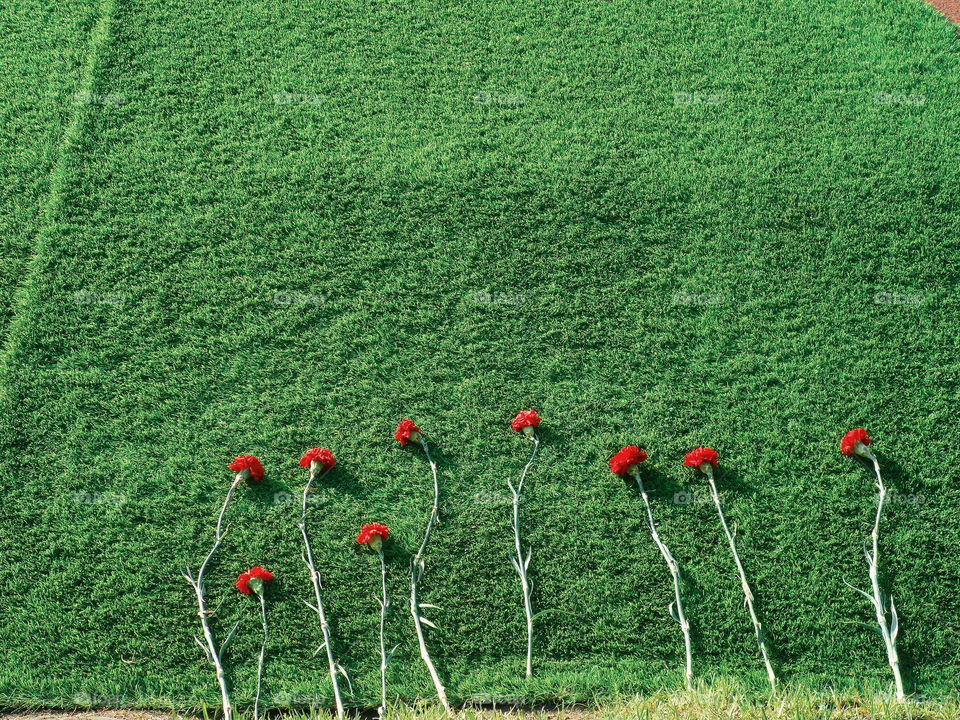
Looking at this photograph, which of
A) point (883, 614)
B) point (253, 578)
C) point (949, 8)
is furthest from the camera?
point (949, 8)

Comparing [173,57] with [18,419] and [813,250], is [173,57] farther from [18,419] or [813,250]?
[813,250]

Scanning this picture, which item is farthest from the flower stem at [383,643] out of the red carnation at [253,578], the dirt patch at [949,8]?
the dirt patch at [949,8]

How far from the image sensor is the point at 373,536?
14.1 feet

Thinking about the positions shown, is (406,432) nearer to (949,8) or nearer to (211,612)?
(211,612)

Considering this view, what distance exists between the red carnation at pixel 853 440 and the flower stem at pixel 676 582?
1.17 meters

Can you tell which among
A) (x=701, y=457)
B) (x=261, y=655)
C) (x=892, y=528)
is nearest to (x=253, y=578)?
(x=261, y=655)

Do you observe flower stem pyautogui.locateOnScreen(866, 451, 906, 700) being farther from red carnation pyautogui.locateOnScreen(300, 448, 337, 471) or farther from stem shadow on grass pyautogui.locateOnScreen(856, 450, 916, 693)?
red carnation pyautogui.locateOnScreen(300, 448, 337, 471)

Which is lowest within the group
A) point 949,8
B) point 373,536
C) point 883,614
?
point 883,614

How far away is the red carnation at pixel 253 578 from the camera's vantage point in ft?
13.8

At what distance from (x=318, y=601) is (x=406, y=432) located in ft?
3.45

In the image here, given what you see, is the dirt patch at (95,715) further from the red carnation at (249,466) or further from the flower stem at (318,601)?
the red carnation at (249,466)

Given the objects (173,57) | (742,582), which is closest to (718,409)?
(742,582)

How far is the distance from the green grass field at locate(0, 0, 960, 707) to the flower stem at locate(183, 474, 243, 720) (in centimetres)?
7

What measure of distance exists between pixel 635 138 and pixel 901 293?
2.16 meters
